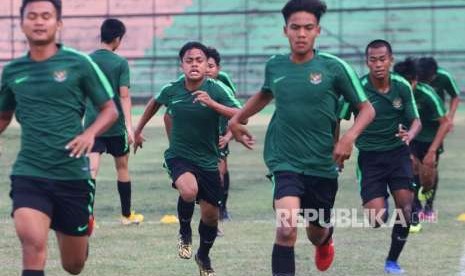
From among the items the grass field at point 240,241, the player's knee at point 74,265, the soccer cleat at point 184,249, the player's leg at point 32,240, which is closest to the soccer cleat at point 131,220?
the grass field at point 240,241

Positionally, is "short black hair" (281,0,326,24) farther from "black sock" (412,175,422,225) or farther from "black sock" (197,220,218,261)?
"black sock" (412,175,422,225)

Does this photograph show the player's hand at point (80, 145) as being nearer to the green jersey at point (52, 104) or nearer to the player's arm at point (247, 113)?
the green jersey at point (52, 104)

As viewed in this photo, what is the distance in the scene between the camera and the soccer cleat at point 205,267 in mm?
8430

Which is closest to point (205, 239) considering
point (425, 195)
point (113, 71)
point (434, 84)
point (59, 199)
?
point (59, 199)

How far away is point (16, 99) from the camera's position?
648 cm

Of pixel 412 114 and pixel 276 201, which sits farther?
pixel 412 114

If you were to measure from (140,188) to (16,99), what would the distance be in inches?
364

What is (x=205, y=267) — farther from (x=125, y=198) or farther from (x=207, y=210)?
(x=125, y=198)

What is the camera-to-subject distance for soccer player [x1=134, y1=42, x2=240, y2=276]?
904 centimetres

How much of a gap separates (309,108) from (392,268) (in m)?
2.12

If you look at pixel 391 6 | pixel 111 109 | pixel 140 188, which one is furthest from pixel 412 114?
pixel 391 6

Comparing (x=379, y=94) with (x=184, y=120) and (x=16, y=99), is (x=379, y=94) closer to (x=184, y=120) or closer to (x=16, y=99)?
(x=184, y=120)

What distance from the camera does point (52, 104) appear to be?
636 centimetres

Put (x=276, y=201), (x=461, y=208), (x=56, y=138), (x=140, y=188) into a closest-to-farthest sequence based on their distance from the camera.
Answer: (x=56, y=138), (x=276, y=201), (x=461, y=208), (x=140, y=188)
